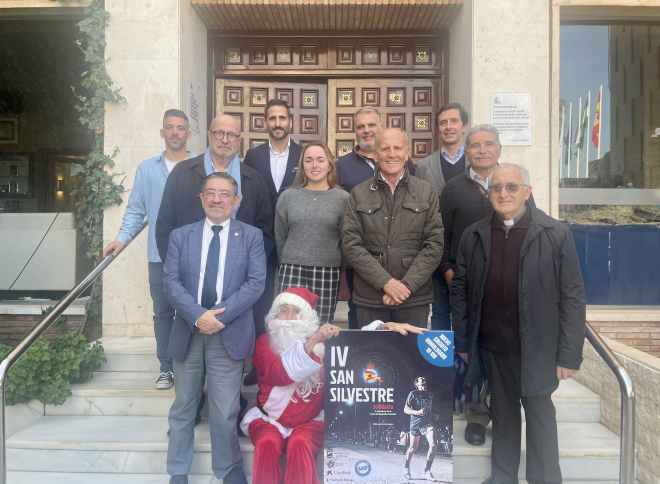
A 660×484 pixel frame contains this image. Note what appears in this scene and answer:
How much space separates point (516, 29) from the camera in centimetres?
521

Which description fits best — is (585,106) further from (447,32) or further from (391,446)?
(391,446)

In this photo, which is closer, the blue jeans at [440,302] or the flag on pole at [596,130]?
the blue jeans at [440,302]

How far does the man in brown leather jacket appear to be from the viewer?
120 inches

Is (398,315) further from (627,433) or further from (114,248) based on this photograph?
(114,248)

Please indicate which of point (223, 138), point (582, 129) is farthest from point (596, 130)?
point (223, 138)

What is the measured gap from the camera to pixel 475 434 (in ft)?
10.3

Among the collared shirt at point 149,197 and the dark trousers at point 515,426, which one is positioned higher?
the collared shirt at point 149,197

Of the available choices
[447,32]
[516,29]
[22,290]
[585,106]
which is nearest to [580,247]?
[585,106]

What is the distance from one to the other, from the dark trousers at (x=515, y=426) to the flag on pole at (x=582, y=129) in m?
3.85

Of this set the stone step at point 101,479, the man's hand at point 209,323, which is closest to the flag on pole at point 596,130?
the stone step at point 101,479

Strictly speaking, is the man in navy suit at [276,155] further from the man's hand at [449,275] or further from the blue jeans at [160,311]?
the man's hand at [449,275]

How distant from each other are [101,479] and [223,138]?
7.83 ft

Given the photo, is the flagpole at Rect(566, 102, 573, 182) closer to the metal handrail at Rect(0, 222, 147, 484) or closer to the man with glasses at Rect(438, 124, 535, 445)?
→ the man with glasses at Rect(438, 124, 535, 445)

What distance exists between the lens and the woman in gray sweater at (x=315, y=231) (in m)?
3.32
